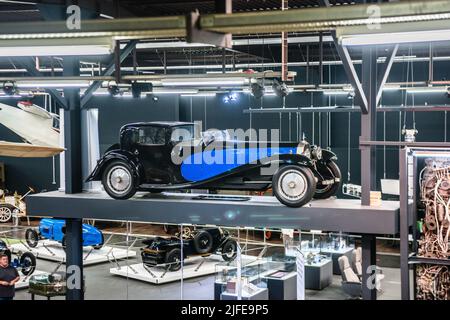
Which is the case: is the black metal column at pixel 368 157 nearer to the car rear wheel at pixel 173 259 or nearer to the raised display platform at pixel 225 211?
the raised display platform at pixel 225 211

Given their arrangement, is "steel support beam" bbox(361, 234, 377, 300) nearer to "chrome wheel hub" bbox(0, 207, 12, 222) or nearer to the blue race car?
the blue race car

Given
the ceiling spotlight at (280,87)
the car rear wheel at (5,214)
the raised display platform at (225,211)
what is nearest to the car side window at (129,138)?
the raised display platform at (225,211)

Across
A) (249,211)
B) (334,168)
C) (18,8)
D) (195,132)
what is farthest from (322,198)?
(18,8)

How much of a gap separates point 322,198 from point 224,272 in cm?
360

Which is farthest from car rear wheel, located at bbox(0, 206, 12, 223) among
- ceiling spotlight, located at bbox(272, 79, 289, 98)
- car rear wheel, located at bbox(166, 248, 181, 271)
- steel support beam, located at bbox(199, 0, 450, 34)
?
steel support beam, located at bbox(199, 0, 450, 34)

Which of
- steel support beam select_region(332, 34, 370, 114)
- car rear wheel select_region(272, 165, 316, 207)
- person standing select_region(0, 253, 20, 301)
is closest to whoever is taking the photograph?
steel support beam select_region(332, 34, 370, 114)

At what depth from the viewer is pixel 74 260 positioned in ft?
30.8

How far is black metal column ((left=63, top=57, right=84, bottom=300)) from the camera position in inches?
360

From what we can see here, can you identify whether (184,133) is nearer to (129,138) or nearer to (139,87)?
(129,138)

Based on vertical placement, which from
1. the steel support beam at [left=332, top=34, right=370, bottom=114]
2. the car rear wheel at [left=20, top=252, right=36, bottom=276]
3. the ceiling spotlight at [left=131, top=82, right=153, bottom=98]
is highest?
the ceiling spotlight at [left=131, top=82, right=153, bottom=98]

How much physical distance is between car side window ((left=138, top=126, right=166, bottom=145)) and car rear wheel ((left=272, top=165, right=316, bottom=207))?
7.39ft

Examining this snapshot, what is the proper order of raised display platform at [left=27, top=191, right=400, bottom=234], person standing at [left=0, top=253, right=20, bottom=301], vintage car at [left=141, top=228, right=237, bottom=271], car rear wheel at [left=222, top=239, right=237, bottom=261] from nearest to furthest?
raised display platform at [left=27, top=191, right=400, bottom=234] < person standing at [left=0, top=253, right=20, bottom=301] < vintage car at [left=141, top=228, right=237, bottom=271] < car rear wheel at [left=222, top=239, right=237, bottom=261]

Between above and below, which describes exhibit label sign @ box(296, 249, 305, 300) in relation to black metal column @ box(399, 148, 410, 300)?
below

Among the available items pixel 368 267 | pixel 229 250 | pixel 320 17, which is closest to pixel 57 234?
pixel 229 250
